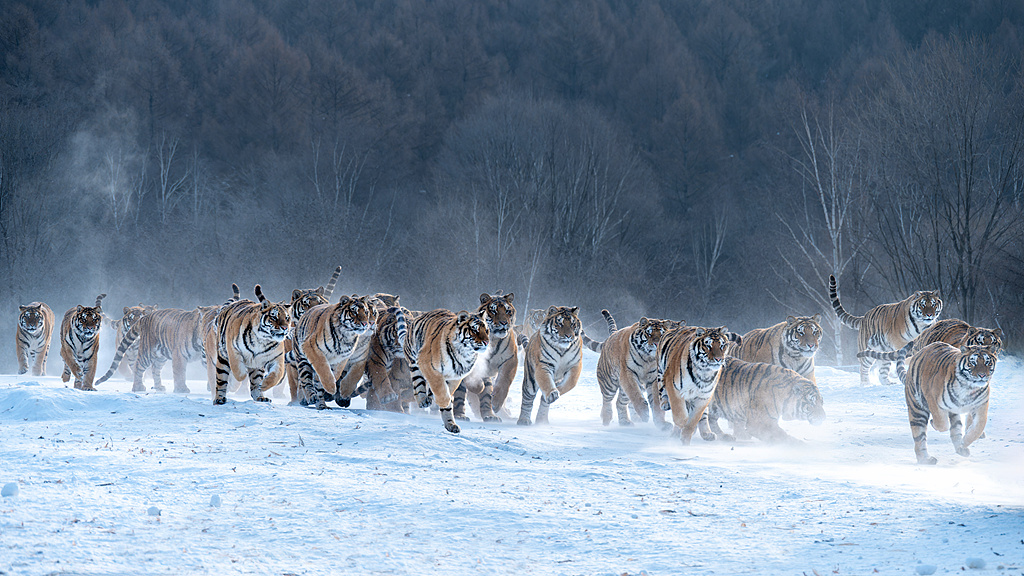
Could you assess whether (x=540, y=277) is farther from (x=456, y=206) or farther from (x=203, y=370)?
(x=203, y=370)

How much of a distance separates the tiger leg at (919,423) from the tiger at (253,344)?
498 cm

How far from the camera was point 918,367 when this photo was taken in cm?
743

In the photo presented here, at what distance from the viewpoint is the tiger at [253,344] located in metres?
7.00

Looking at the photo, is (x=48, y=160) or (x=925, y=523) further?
(x=48, y=160)

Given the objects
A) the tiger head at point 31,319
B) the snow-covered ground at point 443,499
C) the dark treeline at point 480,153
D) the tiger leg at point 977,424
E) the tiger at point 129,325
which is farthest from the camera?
the dark treeline at point 480,153

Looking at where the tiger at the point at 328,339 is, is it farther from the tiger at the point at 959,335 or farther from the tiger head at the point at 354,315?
the tiger at the point at 959,335

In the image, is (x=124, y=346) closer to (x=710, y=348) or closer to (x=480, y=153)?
(x=710, y=348)

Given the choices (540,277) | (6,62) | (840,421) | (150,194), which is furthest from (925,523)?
(6,62)

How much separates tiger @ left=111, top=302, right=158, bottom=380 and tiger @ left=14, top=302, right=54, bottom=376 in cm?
96

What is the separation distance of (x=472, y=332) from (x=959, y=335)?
5957mm

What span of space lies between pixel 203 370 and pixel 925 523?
14610 mm

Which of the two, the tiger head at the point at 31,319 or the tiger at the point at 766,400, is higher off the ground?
the tiger head at the point at 31,319

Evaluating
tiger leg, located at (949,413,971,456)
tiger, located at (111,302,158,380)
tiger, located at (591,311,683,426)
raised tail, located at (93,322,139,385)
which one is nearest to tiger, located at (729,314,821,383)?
tiger, located at (591,311,683,426)

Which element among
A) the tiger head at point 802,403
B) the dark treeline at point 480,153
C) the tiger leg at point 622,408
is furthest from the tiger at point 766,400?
the dark treeline at point 480,153
